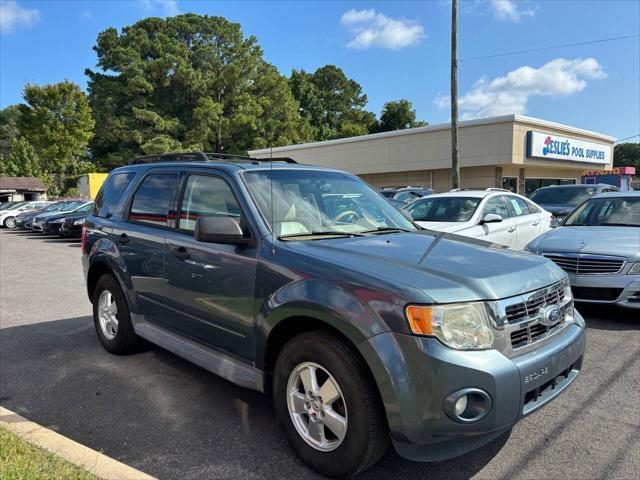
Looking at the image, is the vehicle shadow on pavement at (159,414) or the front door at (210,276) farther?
the front door at (210,276)

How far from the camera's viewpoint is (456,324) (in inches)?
95.1

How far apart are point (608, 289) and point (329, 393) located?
446 cm

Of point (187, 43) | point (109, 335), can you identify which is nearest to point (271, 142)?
point (187, 43)

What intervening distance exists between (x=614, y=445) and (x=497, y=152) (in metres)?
23.0

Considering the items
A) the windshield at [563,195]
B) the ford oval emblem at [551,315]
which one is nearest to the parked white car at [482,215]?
the ford oval emblem at [551,315]

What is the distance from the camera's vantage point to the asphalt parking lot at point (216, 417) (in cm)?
290

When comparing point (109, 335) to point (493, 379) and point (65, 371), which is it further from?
point (493, 379)

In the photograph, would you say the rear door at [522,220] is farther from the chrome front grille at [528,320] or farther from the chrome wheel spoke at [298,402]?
the chrome wheel spoke at [298,402]

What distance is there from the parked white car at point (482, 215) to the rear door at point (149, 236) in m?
4.45

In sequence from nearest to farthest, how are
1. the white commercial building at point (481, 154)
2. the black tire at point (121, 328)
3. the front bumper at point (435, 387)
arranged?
the front bumper at point (435, 387), the black tire at point (121, 328), the white commercial building at point (481, 154)

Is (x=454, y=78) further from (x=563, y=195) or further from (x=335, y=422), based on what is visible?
(x=335, y=422)

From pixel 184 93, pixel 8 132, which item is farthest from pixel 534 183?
pixel 8 132

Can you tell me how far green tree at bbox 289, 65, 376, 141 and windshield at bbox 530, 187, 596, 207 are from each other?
52159 millimetres

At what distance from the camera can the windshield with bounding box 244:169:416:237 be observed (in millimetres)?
3375
